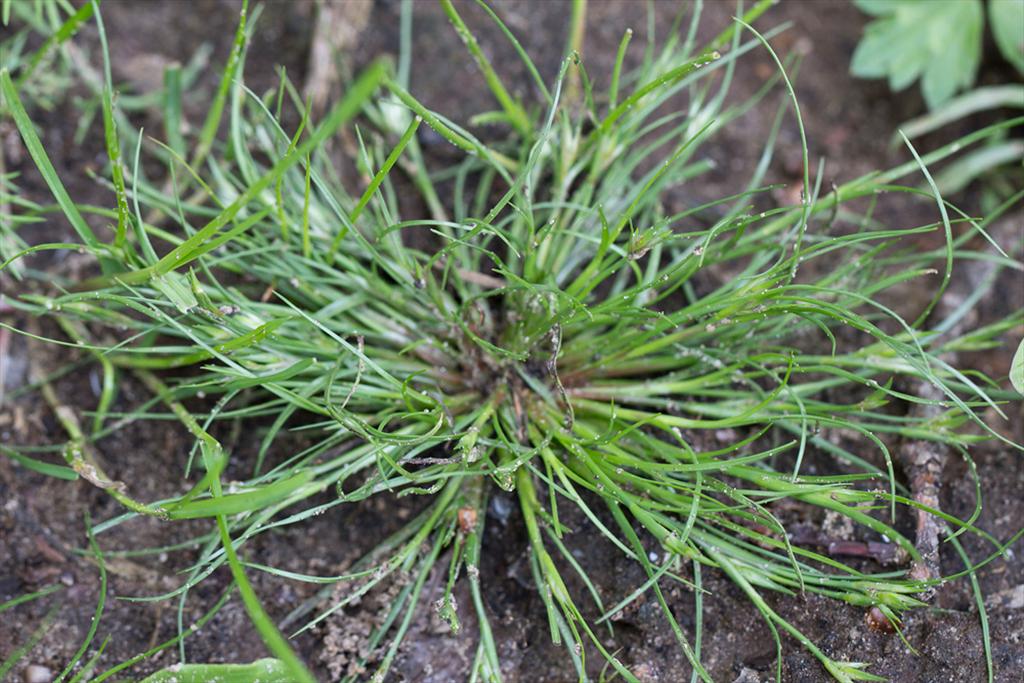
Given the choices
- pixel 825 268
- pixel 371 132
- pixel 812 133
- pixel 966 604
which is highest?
pixel 371 132

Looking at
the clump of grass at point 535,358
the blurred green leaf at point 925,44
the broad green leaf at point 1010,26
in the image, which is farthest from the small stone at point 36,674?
the broad green leaf at point 1010,26

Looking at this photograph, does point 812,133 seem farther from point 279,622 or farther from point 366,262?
point 279,622

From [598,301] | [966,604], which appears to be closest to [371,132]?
[598,301]

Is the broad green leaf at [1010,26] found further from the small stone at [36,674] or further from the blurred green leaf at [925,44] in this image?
the small stone at [36,674]

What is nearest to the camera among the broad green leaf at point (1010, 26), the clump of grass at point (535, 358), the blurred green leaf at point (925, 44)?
the clump of grass at point (535, 358)

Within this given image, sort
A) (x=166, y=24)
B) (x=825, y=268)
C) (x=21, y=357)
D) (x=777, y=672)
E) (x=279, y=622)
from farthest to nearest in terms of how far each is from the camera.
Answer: (x=166, y=24)
(x=825, y=268)
(x=21, y=357)
(x=279, y=622)
(x=777, y=672)

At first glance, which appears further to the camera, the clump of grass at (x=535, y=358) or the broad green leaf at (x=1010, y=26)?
the broad green leaf at (x=1010, y=26)

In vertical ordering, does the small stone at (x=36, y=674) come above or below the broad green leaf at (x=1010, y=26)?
below

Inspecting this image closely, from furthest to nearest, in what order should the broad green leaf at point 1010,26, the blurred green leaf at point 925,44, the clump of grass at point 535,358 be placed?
1. the blurred green leaf at point 925,44
2. the broad green leaf at point 1010,26
3. the clump of grass at point 535,358
